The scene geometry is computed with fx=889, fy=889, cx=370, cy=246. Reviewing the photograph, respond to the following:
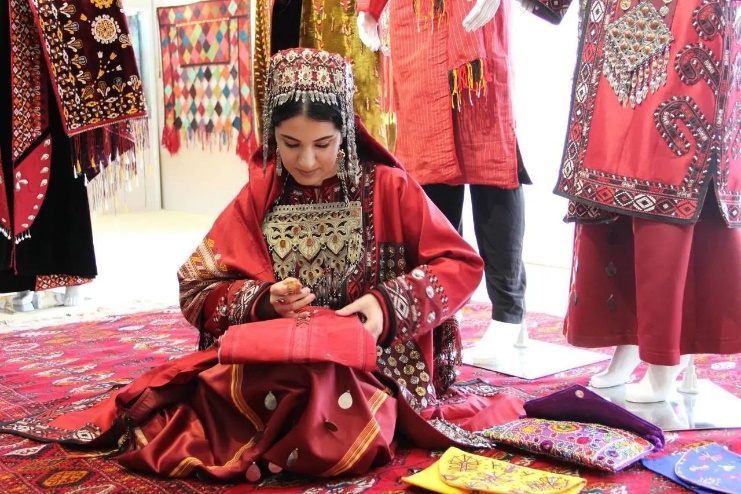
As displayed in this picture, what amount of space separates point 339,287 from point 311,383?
1.11 ft

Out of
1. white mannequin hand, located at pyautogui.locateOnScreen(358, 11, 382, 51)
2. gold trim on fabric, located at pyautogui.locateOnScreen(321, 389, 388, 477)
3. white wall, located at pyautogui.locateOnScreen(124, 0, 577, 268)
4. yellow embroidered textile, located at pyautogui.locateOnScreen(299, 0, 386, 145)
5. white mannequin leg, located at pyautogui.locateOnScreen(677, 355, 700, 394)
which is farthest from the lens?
white wall, located at pyautogui.locateOnScreen(124, 0, 577, 268)

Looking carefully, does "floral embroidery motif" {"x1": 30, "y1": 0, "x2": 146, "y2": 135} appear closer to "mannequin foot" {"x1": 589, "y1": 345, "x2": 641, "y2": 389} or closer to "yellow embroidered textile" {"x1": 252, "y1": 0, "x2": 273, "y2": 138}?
"yellow embroidered textile" {"x1": 252, "y1": 0, "x2": 273, "y2": 138}

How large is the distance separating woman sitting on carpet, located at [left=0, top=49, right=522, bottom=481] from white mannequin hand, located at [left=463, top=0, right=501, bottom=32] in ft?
1.91

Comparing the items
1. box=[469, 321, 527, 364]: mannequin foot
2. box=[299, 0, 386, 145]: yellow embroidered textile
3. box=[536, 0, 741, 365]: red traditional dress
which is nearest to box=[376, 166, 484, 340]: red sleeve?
box=[536, 0, 741, 365]: red traditional dress

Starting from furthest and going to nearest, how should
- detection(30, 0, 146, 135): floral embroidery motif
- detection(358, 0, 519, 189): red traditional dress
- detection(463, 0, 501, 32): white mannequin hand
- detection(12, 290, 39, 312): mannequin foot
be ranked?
detection(12, 290, 39, 312): mannequin foot → detection(30, 0, 146, 135): floral embroidery motif → detection(358, 0, 519, 189): red traditional dress → detection(463, 0, 501, 32): white mannequin hand

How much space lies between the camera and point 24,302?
381 cm

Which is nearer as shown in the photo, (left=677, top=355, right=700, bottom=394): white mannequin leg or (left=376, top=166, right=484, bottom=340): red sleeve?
(left=376, top=166, right=484, bottom=340): red sleeve

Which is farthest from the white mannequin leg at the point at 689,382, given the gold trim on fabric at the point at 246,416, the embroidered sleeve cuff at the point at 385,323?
the gold trim on fabric at the point at 246,416

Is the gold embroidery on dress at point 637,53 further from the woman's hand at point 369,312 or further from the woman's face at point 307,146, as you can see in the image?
the woman's hand at point 369,312

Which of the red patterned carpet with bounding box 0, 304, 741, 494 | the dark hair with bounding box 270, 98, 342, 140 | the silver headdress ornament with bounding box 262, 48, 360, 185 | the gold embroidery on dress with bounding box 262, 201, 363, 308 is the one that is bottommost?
Answer: the red patterned carpet with bounding box 0, 304, 741, 494

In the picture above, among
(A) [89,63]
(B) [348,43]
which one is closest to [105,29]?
(A) [89,63]

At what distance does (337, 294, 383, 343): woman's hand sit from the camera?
1794 millimetres

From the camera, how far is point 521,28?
4.76 meters

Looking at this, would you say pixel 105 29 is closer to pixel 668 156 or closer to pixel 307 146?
pixel 307 146
